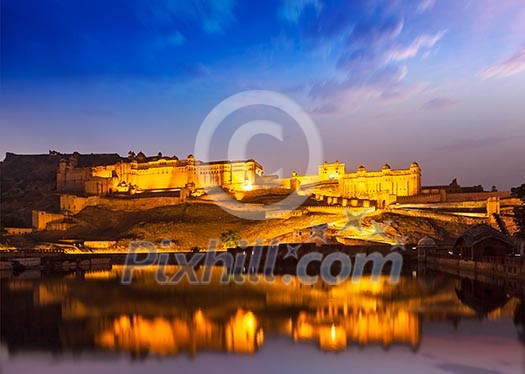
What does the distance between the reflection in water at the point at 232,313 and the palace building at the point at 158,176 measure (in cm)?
5962

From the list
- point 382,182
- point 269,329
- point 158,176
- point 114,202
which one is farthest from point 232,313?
point 158,176

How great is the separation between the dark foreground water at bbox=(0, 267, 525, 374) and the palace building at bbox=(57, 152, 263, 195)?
61841 millimetres

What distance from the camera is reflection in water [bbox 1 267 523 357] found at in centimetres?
1842

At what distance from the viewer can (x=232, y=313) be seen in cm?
2352

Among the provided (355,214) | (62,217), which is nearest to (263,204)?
(355,214)

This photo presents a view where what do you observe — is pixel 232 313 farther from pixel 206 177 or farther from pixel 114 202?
pixel 206 177

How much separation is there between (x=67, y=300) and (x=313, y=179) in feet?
223

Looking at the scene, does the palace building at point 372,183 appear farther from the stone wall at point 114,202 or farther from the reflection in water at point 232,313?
the reflection in water at point 232,313

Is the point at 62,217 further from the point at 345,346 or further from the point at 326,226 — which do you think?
the point at 345,346

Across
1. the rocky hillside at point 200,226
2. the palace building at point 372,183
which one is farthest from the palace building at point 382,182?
the rocky hillside at point 200,226

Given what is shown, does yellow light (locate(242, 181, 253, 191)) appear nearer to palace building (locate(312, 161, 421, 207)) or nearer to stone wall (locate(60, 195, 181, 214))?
palace building (locate(312, 161, 421, 207))

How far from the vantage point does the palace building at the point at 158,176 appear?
9316 cm

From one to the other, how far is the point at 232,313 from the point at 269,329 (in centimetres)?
361

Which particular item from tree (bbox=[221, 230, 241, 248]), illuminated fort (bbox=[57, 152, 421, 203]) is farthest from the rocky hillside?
illuminated fort (bbox=[57, 152, 421, 203])
